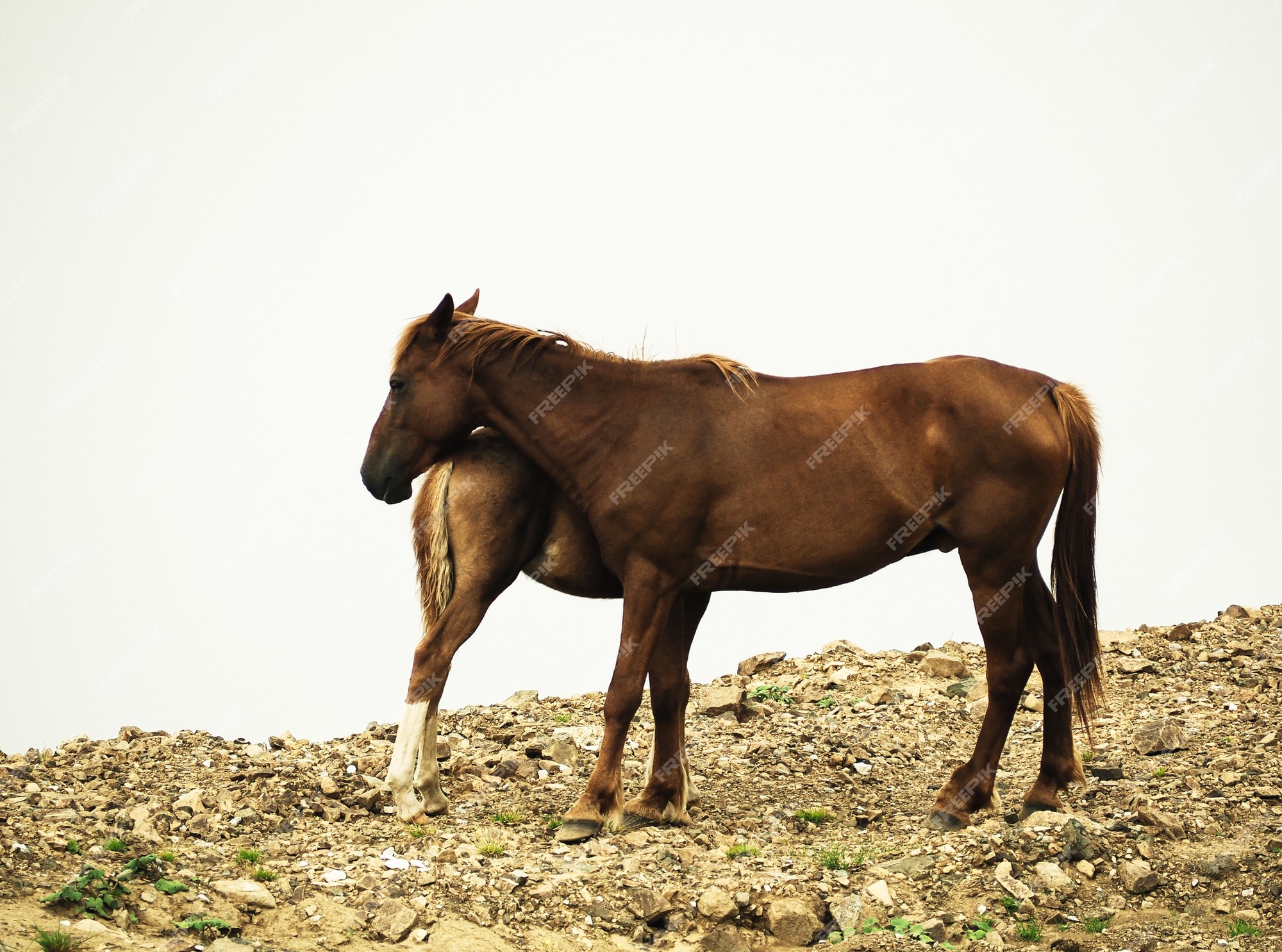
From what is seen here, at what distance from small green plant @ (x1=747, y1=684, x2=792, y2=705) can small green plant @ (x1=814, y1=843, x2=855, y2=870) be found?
3.68 m

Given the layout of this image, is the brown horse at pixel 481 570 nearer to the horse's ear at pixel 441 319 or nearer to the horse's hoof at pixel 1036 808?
the horse's ear at pixel 441 319

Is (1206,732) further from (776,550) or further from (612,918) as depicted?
(612,918)

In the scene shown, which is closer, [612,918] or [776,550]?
[612,918]

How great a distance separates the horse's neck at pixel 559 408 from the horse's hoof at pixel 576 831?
2132mm

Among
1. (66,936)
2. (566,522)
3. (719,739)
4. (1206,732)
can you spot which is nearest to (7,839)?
(66,936)

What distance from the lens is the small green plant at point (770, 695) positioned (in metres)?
11.9

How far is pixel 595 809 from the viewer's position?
8.20m

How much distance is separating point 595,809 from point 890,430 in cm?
322

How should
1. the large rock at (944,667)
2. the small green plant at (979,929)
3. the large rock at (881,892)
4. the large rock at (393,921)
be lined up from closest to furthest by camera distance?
the large rock at (393,921), the small green plant at (979,929), the large rock at (881,892), the large rock at (944,667)

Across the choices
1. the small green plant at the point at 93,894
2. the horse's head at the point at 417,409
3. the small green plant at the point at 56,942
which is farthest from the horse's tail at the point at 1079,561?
the small green plant at the point at 56,942

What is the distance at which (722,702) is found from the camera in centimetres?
1145

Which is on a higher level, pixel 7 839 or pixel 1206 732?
pixel 1206 732

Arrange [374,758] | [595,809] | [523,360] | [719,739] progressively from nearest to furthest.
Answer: [595,809], [523,360], [374,758], [719,739]

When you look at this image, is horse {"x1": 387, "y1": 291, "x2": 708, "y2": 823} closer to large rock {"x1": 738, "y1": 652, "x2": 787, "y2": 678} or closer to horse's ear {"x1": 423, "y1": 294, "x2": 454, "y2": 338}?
horse's ear {"x1": 423, "y1": 294, "x2": 454, "y2": 338}
